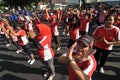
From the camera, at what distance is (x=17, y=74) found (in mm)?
7863

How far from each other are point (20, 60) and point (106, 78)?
3863 millimetres

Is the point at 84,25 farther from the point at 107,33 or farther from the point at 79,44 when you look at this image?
the point at 79,44

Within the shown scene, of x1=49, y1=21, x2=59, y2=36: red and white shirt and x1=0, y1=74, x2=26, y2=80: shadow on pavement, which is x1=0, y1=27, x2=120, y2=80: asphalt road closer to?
x1=0, y1=74, x2=26, y2=80: shadow on pavement

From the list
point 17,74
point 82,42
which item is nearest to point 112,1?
point 17,74

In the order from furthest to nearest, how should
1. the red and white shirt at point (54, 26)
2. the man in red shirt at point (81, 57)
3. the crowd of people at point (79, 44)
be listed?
the red and white shirt at point (54, 26)
the crowd of people at point (79, 44)
the man in red shirt at point (81, 57)

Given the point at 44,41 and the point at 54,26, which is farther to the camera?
the point at 54,26

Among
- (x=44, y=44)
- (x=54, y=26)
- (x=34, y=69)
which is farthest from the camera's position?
(x=54, y=26)

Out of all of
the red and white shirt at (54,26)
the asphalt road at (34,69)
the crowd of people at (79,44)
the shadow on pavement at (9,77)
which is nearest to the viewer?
the crowd of people at (79,44)

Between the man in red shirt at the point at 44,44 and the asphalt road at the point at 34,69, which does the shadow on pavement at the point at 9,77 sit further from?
the man in red shirt at the point at 44,44

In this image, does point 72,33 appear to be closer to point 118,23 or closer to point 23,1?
point 118,23

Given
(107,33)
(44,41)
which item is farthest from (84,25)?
(107,33)

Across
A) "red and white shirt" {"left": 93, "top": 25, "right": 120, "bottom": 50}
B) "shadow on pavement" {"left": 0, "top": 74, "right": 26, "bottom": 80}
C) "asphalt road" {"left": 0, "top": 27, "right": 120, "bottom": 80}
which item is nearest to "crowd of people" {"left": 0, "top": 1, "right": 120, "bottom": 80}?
"red and white shirt" {"left": 93, "top": 25, "right": 120, "bottom": 50}

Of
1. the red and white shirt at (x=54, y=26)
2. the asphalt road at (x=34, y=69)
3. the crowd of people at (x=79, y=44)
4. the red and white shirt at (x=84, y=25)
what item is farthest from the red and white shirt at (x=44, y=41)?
the red and white shirt at (x=84, y=25)

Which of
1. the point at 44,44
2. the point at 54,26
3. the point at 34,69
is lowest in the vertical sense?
the point at 34,69
